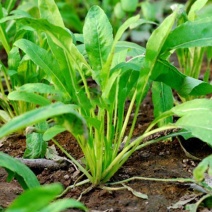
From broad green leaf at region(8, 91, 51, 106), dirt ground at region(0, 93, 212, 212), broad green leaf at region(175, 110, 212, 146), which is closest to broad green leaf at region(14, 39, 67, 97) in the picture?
broad green leaf at region(8, 91, 51, 106)

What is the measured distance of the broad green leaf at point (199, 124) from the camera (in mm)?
1612

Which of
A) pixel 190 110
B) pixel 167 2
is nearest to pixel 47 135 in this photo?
pixel 190 110

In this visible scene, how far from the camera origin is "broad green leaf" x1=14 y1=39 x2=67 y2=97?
1.85 meters

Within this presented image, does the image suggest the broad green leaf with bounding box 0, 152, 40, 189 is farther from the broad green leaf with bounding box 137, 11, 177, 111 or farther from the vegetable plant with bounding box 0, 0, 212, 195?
the broad green leaf with bounding box 137, 11, 177, 111

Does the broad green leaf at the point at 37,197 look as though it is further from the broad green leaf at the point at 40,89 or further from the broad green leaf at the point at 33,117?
the broad green leaf at the point at 40,89

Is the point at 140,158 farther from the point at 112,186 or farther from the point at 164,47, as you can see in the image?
the point at 164,47

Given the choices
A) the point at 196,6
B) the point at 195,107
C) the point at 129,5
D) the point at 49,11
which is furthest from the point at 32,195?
the point at 129,5

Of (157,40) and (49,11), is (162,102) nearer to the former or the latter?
(157,40)

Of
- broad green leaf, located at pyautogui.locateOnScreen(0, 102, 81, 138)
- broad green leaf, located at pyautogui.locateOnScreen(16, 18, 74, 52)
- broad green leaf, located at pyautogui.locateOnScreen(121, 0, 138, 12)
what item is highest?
broad green leaf, located at pyautogui.locateOnScreen(16, 18, 74, 52)

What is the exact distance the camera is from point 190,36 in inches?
71.2

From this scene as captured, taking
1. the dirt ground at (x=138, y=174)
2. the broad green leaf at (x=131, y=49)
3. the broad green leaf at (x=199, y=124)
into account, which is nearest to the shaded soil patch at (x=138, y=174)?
the dirt ground at (x=138, y=174)

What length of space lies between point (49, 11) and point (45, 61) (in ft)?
0.56

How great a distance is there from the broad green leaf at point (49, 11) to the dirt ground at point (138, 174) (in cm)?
53

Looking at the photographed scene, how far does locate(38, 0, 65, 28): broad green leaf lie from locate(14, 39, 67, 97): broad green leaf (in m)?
0.12
